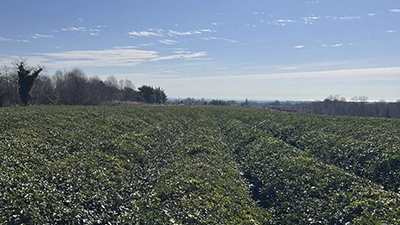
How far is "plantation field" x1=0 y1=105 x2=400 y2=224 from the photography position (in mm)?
8766

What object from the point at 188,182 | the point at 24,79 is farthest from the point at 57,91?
the point at 188,182

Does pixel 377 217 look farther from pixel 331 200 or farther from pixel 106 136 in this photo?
pixel 106 136

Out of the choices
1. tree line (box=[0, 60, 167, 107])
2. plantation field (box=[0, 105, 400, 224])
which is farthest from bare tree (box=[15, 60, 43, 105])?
plantation field (box=[0, 105, 400, 224])

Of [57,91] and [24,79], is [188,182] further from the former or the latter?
[57,91]

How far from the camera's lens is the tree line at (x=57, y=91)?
55.3 m

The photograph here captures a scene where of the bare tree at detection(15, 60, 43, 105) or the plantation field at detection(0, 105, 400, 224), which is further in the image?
the bare tree at detection(15, 60, 43, 105)

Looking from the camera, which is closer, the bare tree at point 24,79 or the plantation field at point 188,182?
the plantation field at point 188,182

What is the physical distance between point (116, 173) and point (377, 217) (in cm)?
844

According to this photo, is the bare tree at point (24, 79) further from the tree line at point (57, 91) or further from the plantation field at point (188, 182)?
the plantation field at point (188, 182)

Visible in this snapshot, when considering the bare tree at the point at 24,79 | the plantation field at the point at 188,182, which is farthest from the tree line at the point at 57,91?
the plantation field at the point at 188,182

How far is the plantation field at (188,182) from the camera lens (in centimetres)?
877

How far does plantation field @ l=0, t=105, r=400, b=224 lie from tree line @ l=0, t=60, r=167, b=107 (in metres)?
39.6

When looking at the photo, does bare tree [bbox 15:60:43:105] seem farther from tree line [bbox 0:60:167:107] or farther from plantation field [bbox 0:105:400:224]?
plantation field [bbox 0:105:400:224]

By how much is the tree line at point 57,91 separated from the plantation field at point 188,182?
39604 mm
